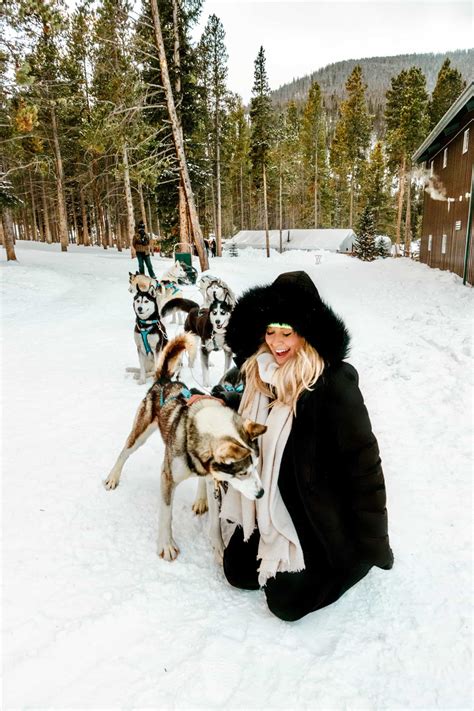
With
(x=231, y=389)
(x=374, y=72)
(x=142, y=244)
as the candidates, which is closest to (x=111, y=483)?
(x=231, y=389)

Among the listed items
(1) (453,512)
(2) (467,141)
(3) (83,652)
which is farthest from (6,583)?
(2) (467,141)

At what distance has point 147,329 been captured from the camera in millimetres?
5684

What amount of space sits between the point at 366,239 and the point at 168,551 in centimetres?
3599

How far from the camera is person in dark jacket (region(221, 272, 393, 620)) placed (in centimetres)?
230

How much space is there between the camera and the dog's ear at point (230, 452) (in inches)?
83.0

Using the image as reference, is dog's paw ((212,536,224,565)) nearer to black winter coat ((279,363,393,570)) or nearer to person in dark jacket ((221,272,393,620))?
person in dark jacket ((221,272,393,620))

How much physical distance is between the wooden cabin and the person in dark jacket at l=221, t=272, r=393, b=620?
1465cm

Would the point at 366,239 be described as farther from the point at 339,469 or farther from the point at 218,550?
the point at 218,550

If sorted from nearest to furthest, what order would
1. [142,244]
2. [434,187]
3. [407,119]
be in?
1. [142,244]
2. [434,187]
3. [407,119]

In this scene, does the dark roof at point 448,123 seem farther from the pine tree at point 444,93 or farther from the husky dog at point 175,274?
the pine tree at point 444,93

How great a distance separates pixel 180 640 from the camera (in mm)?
2154

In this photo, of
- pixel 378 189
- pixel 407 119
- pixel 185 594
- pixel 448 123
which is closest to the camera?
pixel 185 594

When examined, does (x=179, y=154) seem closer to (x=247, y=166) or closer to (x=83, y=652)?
(x=83, y=652)

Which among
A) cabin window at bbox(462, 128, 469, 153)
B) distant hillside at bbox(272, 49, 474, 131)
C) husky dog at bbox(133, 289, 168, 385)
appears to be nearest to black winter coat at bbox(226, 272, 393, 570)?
husky dog at bbox(133, 289, 168, 385)
